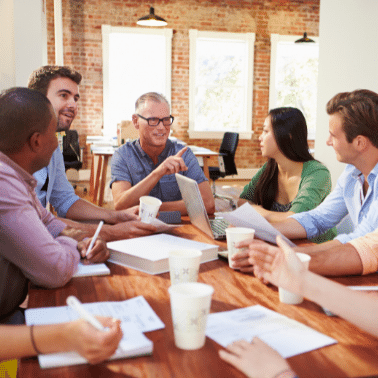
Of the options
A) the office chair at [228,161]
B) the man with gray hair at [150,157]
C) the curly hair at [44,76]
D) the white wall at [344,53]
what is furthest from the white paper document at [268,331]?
the office chair at [228,161]

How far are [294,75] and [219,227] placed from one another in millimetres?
7177

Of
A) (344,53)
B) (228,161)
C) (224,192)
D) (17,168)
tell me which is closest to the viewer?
A: (17,168)

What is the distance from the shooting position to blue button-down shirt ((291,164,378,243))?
1665 millimetres

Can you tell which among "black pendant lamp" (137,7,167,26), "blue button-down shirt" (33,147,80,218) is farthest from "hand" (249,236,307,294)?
"black pendant lamp" (137,7,167,26)

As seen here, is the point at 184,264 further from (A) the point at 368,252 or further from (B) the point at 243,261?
(A) the point at 368,252

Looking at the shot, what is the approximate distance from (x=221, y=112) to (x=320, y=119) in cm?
462

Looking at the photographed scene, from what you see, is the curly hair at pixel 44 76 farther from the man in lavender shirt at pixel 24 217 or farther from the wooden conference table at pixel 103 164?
the wooden conference table at pixel 103 164

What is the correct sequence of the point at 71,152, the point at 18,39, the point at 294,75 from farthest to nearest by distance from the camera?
the point at 294,75 < the point at 71,152 < the point at 18,39

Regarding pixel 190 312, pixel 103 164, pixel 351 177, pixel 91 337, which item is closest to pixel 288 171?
pixel 351 177

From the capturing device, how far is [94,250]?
130cm

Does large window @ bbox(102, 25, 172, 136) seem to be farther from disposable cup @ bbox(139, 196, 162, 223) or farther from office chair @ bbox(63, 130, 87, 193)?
disposable cup @ bbox(139, 196, 162, 223)

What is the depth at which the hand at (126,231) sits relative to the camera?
158cm

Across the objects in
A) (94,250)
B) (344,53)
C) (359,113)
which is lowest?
(94,250)

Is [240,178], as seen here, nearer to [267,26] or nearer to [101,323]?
[267,26]
